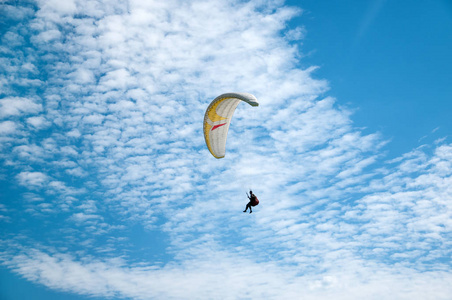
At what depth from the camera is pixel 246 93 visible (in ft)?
81.4

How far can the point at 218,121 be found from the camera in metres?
28.6

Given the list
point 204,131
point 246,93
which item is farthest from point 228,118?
point 246,93

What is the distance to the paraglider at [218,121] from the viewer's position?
88.9ft

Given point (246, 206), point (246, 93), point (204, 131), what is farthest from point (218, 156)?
point (246, 93)

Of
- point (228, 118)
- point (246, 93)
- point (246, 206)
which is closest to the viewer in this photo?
point (246, 93)

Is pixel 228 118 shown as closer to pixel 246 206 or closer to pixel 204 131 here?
pixel 204 131

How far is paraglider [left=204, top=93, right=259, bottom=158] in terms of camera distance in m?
27.1

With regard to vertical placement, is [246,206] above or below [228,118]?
below

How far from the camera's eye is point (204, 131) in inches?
1113

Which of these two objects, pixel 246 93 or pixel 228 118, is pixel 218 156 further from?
pixel 246 93

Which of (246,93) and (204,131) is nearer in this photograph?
(246,93)

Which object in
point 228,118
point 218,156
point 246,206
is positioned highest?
point 228,118

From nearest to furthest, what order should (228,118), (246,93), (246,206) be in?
1. (246,93)
2. (246,206)
3. (228,118)

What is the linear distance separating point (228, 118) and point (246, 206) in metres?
6.65
